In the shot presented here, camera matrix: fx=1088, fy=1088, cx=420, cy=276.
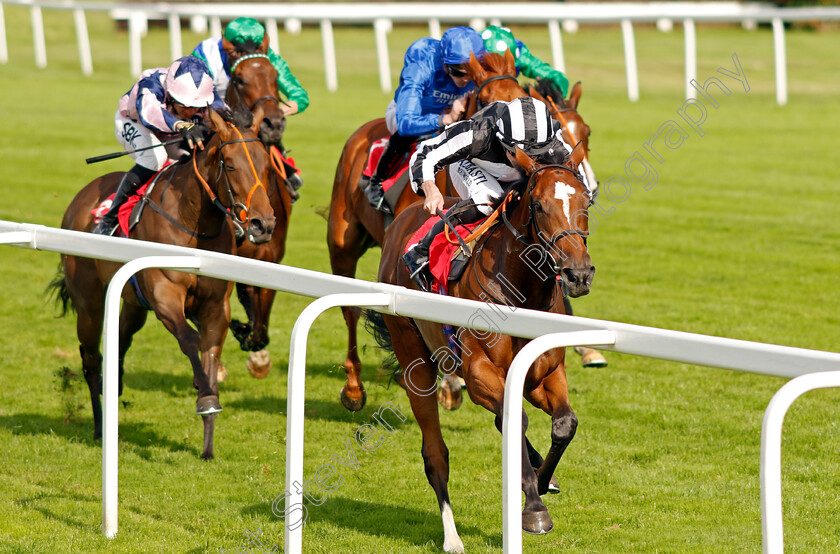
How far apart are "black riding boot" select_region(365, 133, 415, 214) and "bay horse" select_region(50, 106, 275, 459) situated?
39.2 inches

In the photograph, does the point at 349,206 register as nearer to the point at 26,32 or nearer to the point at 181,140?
the point at 181,140

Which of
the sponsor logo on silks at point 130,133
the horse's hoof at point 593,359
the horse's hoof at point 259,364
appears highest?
the sponsor logo on silks at point 130,133

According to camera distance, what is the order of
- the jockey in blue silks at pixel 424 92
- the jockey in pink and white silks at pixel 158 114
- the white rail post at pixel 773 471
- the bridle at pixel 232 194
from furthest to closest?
the jockey in blue silks at pixel 424 92 → the jockey in pink and white silks at pixel 158 114 → the bridle at pixel 232 194 → the white rail post at pixel 773 471

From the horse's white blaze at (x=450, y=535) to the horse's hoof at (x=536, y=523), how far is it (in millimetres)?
564

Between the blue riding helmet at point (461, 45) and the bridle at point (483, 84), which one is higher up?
the blue riding helmet at point (461, 45)

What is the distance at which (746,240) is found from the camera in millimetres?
10820

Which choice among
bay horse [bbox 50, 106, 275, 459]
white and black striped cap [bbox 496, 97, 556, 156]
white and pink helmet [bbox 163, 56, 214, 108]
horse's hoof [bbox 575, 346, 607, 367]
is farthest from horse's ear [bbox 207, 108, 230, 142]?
horse's hoof [bbox 575, 346, 607, 367]

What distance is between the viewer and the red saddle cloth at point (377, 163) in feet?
21.6

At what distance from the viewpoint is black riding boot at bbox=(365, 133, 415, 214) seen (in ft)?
21.5

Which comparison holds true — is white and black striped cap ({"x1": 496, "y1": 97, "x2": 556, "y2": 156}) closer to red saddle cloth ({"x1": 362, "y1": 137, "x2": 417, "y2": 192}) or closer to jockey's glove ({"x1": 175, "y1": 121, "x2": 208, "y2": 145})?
jockey's glove ({"x1": 175, "y1": 121, "x2": 208, "y2": 145})

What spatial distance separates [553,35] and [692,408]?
13029 millimetres

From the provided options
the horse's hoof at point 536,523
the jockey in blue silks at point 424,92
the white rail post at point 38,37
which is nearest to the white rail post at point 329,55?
the white rail post at point 38,37

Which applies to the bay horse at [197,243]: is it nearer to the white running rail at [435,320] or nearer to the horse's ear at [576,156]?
the white running rail at [435,320]

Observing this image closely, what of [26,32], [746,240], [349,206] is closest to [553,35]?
[746,240]
